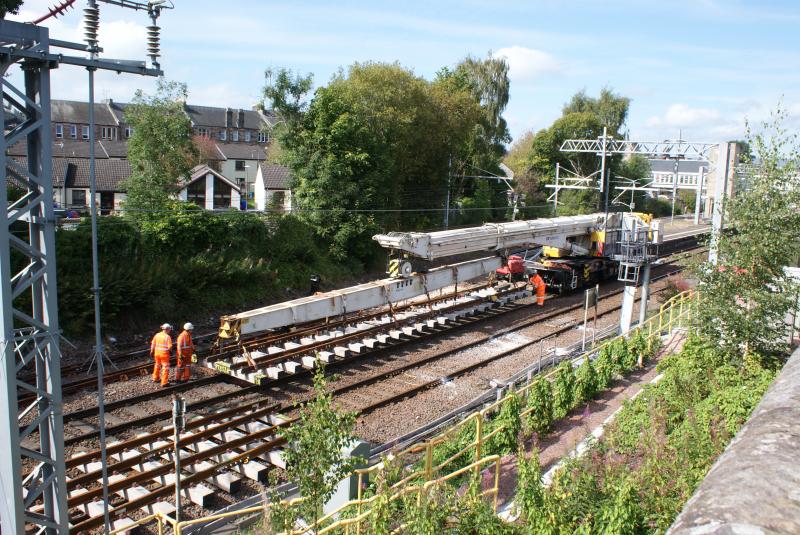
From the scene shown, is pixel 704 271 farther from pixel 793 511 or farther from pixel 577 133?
pixel 577 133

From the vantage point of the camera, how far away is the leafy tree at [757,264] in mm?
11367

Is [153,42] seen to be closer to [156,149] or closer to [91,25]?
[91,25]

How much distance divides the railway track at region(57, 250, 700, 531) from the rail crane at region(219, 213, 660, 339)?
262 centimetres

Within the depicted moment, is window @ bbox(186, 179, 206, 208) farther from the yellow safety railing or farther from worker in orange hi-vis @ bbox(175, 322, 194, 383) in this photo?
the yellow safety railing

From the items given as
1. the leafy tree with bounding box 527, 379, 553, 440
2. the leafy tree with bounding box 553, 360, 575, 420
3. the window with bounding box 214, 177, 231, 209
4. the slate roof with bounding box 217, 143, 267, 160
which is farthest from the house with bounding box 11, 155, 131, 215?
the leafy tree with bounding box 527, 379, 553, 440

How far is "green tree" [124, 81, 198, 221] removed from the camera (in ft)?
77.3

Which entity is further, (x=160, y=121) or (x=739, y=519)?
(x=160, y=121)

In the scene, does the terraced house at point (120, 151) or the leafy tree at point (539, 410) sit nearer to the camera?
the leafy tree at point (539, 410)

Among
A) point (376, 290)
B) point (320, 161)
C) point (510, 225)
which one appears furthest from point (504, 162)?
point (376, 290)

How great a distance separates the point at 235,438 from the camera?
38.9ft

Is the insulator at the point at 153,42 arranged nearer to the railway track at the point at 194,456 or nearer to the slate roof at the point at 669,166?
the railway track at the point at 194,456

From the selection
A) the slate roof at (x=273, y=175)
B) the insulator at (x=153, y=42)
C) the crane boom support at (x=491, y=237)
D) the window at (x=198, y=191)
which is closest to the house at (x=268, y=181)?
the slate roof at (x=273, y=175)

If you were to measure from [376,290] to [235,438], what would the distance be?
20.9 feet

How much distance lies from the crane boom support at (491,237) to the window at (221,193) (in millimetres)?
25071
